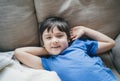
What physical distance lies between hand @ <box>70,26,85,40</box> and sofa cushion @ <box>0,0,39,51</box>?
0.26m

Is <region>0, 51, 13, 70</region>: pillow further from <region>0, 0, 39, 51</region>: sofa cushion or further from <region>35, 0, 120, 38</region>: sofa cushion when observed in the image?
<region>35, 0, 120, 38</region>: sofa cushion

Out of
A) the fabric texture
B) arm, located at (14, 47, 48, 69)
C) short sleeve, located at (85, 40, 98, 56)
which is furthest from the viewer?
short sleeve, located at (85, 40, 98, 56)

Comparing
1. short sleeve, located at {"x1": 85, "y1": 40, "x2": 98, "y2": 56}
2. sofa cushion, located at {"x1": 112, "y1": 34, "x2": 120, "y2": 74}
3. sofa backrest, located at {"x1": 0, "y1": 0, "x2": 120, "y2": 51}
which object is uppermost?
sofa backrest, located at {"x1": 0, "y1": 0, "x2": 120, "y2": 51}

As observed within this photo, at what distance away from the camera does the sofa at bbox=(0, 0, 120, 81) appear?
147cm

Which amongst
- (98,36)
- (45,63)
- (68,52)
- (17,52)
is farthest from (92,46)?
(17,52)

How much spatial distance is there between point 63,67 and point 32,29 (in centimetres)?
36

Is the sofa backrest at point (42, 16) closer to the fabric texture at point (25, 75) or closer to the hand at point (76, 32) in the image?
the hand at point (76, 32)

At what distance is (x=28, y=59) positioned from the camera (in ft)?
4.59

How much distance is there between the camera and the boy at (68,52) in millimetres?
1334

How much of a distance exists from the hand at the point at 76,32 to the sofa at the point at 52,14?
0.04m

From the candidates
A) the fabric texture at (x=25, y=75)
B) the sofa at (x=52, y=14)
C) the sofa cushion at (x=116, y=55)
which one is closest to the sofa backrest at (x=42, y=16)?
the sofa at (x=52, y=14)

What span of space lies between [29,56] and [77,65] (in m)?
0.31

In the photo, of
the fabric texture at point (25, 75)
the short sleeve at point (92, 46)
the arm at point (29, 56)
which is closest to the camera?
the fabric texture at point (25, 75)

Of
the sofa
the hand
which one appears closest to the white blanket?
the sofa
